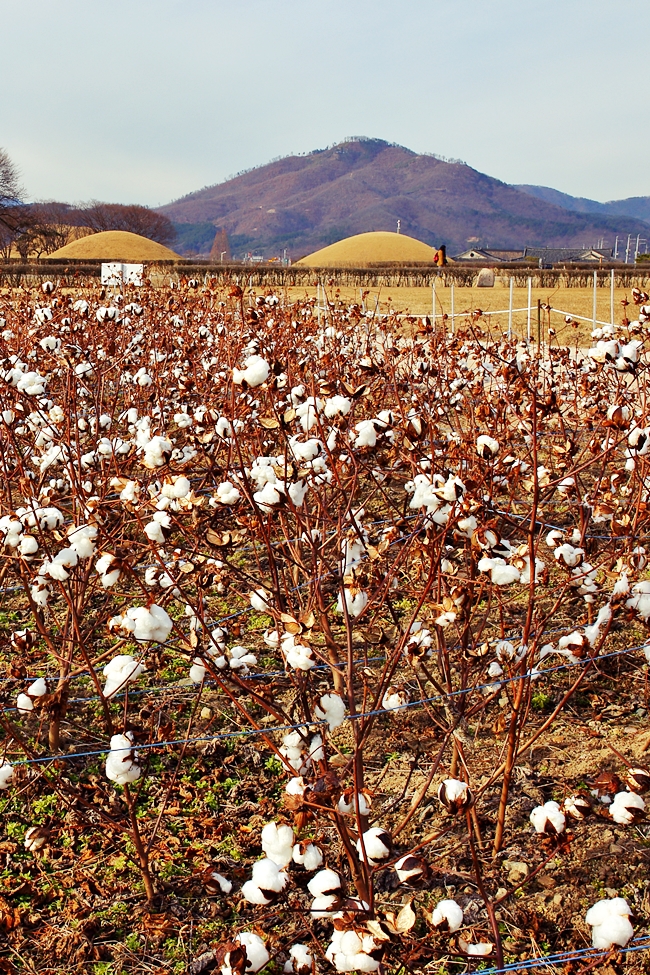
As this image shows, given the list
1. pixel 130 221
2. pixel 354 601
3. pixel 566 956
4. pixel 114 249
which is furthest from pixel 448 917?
pixel 130 221

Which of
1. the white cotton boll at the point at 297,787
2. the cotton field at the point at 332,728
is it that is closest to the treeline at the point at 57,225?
the cotton field at the point at 332,728

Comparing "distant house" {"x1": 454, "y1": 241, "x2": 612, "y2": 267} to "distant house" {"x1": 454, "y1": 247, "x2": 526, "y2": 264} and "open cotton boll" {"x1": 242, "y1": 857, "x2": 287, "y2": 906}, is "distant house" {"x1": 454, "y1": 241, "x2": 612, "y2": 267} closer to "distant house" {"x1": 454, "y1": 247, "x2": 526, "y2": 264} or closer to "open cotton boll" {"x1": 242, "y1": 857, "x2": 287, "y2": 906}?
"distant house" {"x1": 454, "y1": 247, "x2": 526, "y2": 264}

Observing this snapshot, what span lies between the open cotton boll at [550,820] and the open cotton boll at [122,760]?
→ 0.84 metres

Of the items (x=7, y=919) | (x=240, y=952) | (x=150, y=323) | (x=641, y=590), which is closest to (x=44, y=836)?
(x=7, y=919)

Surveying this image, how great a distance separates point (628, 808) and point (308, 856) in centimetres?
59

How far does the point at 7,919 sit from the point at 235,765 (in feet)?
2.66

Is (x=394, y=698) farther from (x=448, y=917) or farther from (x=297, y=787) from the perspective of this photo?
(x=448, y=917)

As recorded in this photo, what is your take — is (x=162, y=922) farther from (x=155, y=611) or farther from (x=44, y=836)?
(x=155, y=611)

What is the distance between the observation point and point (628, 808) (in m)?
1.59

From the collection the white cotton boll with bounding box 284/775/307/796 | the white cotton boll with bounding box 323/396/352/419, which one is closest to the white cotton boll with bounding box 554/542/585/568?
the white cotton boll with bounding box 323/396/352/419

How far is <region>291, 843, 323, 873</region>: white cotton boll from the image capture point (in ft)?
4.88

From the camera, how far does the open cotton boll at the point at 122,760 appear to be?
1.82 metres

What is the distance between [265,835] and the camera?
144cm

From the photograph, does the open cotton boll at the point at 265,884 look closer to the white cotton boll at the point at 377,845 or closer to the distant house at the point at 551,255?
the white cotton boll at the point at 377,845
